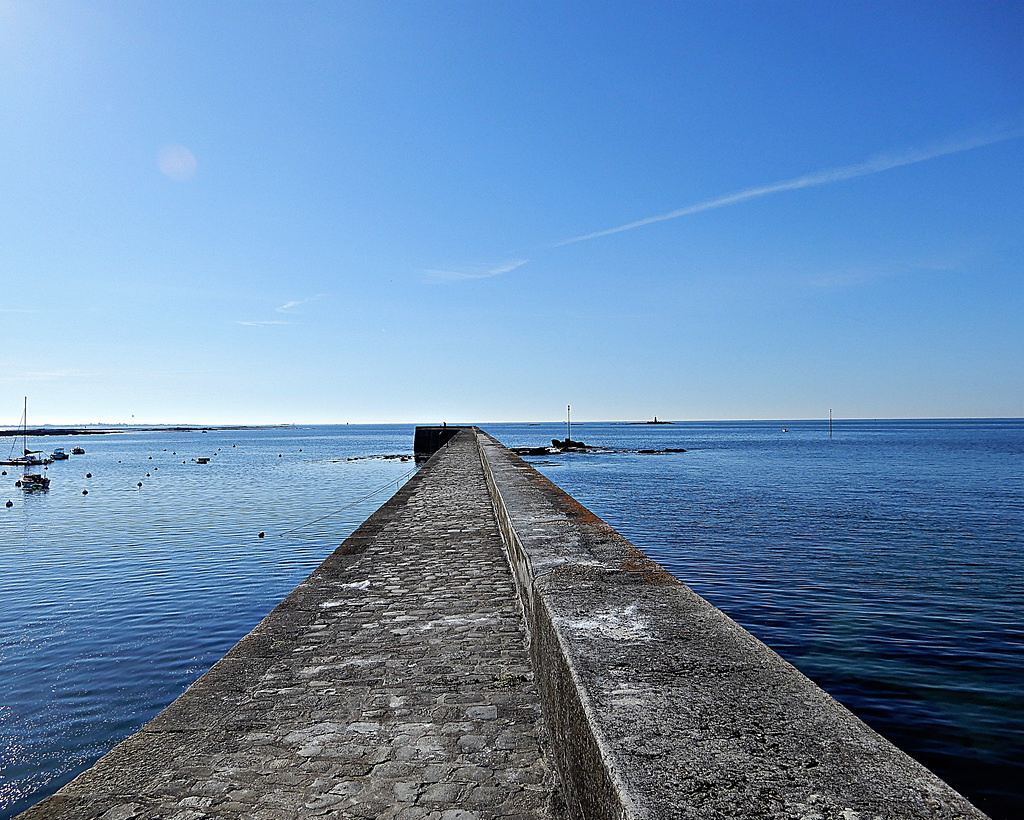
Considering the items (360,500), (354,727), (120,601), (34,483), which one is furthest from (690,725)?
(34,483)

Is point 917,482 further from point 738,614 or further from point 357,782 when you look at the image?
point 357,782

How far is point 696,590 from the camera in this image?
1088cm

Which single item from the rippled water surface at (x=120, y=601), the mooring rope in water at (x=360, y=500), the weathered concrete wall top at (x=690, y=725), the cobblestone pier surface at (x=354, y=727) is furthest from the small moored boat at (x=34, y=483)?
the weathered concrete wall top at (x=690, y=725)

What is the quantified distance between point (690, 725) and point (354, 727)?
213 centimetres

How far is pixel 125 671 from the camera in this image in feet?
23.1

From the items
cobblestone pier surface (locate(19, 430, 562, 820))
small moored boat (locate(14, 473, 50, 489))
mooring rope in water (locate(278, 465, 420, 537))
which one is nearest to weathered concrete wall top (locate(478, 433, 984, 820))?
cobblestone pier surface (locate(19, 430, 562, 820))

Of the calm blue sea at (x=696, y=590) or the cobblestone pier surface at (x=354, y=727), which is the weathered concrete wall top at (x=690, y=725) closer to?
the cobblestone pier surface at (x=354, y=727)

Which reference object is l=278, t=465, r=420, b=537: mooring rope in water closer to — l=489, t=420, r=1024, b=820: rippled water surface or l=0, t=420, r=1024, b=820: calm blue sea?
l=0, t=420, r=1024, b=820: calm blue sea

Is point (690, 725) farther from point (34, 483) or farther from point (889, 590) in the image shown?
point (34, 483)

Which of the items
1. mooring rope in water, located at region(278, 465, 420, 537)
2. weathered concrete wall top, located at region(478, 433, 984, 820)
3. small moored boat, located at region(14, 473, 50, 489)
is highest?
weathered concrete wall top, located at region(478, 433, 984, 820)

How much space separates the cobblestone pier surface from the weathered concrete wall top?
1.20ft

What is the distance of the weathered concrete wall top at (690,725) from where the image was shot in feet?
4.95

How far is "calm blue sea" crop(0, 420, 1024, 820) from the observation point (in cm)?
589

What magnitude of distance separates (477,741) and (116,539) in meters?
16.0
